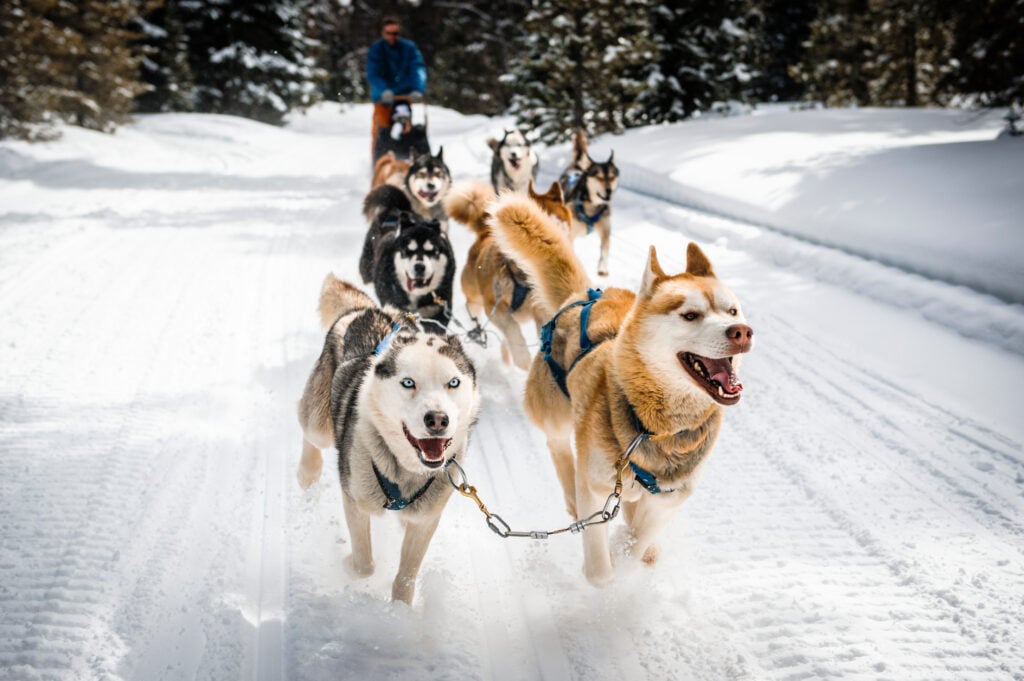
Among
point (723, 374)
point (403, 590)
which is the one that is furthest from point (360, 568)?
point (723, 374)

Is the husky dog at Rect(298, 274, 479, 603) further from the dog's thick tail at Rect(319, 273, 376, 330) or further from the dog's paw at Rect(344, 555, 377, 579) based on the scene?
the dog's thick tail at Rect(319, 273, 376, 330)

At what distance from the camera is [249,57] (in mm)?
24891

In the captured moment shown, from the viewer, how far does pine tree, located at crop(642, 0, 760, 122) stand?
1495cm

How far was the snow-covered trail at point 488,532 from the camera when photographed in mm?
2209

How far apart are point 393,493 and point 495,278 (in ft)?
7.61

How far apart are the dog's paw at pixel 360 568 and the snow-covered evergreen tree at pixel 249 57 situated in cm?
2555

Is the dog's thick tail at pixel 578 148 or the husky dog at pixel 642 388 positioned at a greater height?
the dog's thick tail at pixel 578 148

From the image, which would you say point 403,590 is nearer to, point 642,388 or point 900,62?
point 642,388

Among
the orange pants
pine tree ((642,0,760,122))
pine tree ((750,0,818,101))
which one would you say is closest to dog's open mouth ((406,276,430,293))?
the orange pants

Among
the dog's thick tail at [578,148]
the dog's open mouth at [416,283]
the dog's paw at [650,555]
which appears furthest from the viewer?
the dog's thick tail at [578,148]

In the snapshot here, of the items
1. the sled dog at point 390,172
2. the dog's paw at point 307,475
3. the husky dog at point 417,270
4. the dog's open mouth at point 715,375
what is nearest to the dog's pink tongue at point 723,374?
the dog's open mouth at point 715,375

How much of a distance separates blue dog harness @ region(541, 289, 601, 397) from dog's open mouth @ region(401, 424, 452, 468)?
74 cm

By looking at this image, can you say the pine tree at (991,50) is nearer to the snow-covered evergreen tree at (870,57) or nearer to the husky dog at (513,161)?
the husky dog at (513,161)

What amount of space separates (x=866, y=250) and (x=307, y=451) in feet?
17.7
